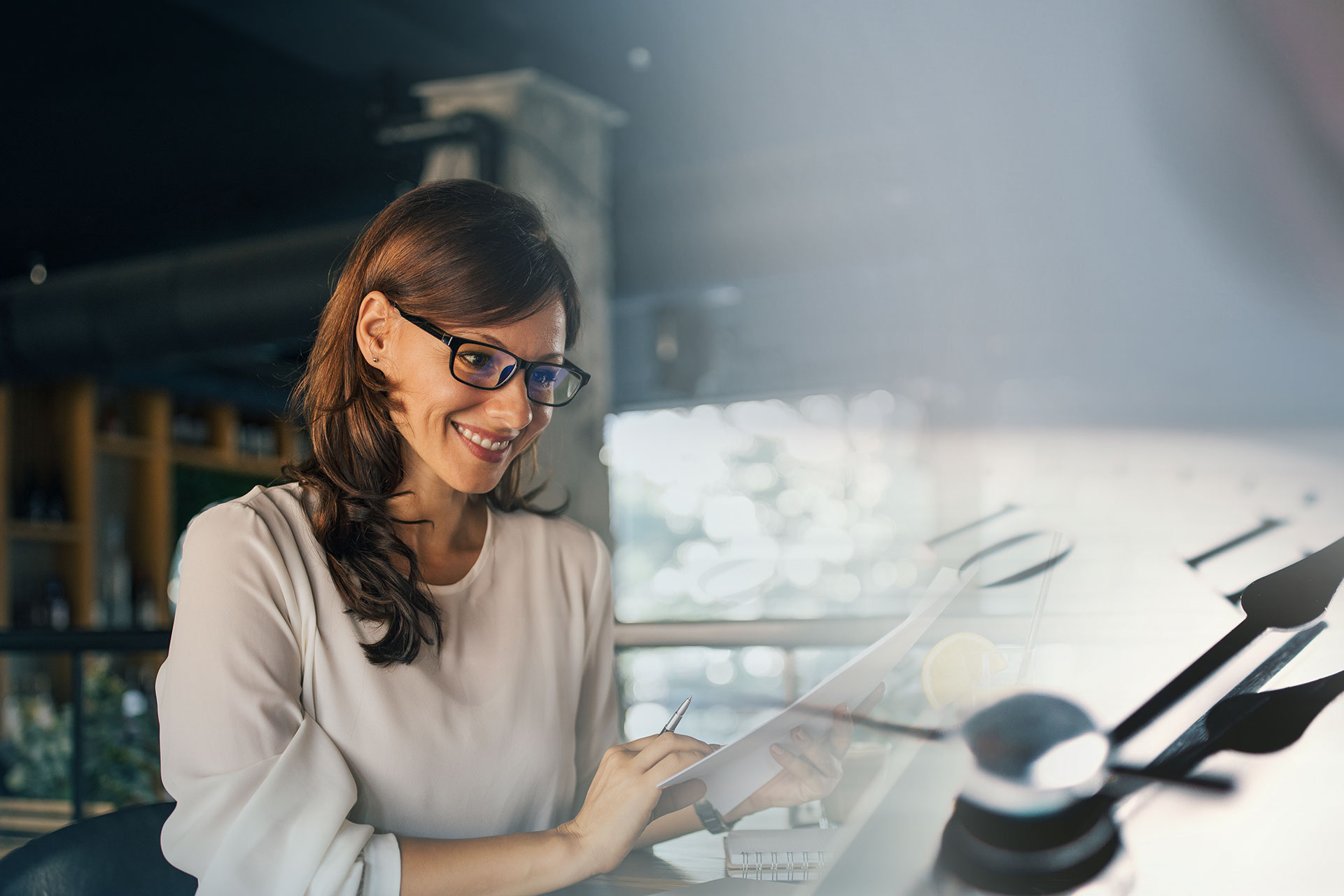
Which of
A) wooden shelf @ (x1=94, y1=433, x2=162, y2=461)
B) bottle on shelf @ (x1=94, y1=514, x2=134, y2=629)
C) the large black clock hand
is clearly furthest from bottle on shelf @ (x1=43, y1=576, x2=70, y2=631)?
the large black clock hand

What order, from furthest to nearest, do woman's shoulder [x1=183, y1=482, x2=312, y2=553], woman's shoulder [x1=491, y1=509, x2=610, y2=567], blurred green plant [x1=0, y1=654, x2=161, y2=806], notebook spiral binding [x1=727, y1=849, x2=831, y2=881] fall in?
blurred green plant [x1=0, y1=654, x2=161, y2=806], woman's shoulder [x1=491, y1=509, x2=610, y2=567], woman's shoulder [x1=183, y1=482, x2=312, y2=553], notebook spiral binding [x1=727, y1=849, x2=831, y2=881]

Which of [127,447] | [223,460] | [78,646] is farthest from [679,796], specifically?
[223,460]

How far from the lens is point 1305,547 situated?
0.73 meters

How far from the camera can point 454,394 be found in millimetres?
790

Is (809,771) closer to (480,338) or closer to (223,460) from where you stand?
(480,338)

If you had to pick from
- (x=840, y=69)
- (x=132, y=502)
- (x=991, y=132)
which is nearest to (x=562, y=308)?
(x=991, y=132)

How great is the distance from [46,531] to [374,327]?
4146 millimetres

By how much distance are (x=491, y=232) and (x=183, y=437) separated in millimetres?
4732

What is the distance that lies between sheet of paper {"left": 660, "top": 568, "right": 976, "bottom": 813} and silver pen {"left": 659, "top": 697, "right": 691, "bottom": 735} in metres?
0.05

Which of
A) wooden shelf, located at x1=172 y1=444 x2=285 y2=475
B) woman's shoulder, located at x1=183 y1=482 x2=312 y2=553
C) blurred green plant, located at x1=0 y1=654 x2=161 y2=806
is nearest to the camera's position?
woman's shoulder, located at x1=183 y1=482 x2=312 y2=553

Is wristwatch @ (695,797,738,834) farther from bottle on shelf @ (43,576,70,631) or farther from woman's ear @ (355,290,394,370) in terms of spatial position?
bottle on shelf @ (43,576,70,631)

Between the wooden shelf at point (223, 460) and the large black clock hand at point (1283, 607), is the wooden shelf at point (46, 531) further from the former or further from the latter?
the large black clock hand at point (1283, 607)

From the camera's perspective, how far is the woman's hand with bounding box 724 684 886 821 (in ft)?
2.35
